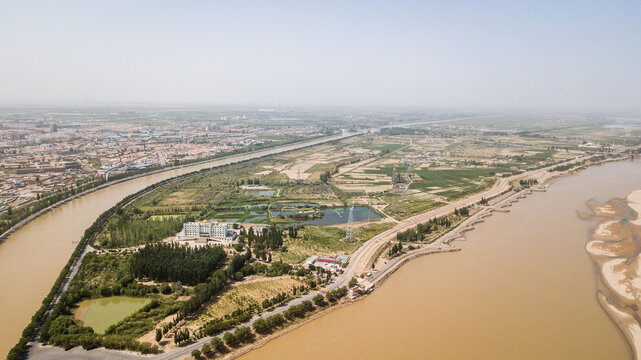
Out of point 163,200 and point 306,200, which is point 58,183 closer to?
point 163,200

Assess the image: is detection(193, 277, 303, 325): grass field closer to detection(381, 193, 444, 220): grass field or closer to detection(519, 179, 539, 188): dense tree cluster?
detection(381, 193, 444, 220): grass field

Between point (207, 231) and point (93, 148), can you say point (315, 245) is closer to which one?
point (207, 231)

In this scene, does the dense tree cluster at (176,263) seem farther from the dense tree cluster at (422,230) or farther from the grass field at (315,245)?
the dense tree cluster at (422,230)

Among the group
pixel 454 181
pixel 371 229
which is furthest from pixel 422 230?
pixel 454 181

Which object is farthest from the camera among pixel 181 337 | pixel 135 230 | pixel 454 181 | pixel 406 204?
pixel 454 181

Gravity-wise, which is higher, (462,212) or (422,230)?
(462,212)

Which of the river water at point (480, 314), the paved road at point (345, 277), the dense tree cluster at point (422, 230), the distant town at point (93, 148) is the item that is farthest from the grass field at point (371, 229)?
the distant town at point (93, 148)
